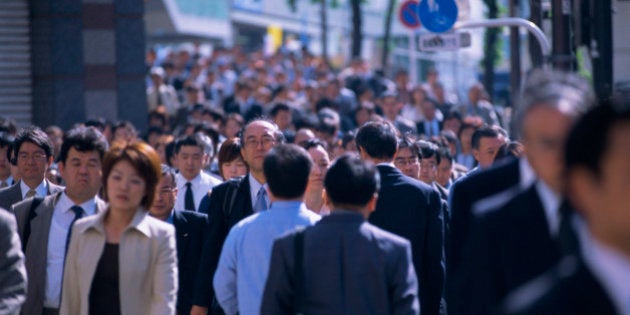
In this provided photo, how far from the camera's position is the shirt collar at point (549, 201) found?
420 centimetres

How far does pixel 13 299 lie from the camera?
5.87 meters

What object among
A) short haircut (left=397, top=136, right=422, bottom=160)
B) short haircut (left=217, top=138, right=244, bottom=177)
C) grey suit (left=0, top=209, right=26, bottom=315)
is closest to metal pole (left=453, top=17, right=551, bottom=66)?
short haircut (left=397, top=136, right=422, bottom=160)

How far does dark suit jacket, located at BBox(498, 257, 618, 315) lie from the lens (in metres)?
2.93

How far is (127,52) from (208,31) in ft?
69.3

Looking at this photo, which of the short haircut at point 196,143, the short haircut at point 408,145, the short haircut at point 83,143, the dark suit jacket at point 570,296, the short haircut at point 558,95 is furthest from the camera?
the short haircut at point 196,143

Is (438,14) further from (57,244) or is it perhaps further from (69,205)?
(57,244)

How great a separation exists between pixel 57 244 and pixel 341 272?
83.5 inches

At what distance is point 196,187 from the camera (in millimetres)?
10758

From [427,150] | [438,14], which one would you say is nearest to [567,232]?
[427,150]

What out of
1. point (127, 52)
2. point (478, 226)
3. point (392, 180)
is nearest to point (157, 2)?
point (127, 52)

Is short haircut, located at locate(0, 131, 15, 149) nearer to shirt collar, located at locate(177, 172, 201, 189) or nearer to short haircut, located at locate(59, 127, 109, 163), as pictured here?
shirt collar, located at locate(177, 172, 201, 189)

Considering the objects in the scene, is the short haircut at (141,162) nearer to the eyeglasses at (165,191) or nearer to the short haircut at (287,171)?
the short haircut at (287,171)

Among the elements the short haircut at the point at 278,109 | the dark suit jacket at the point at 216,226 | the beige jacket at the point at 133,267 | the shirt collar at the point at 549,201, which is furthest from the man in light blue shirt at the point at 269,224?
the short haircut at the point at 278,109

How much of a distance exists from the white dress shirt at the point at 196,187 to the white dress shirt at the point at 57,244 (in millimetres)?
3409
